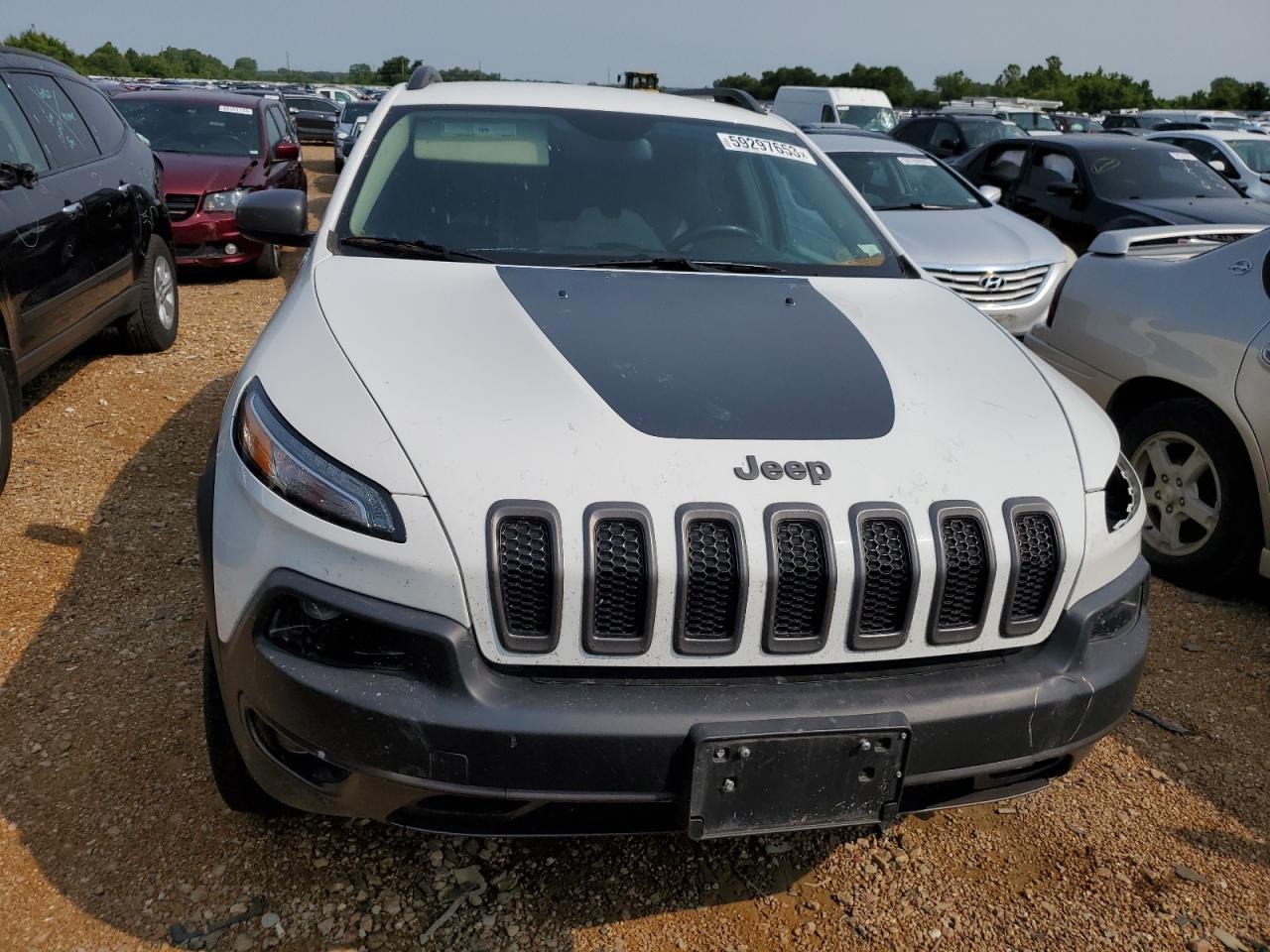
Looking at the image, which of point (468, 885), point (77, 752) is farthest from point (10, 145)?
point (468, 885)

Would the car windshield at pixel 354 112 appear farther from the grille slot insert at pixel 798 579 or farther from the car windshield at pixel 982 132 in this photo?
the grille slot insert at pixel 798 579

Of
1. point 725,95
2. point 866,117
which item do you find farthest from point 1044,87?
point 725,95

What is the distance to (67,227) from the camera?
16.0ft

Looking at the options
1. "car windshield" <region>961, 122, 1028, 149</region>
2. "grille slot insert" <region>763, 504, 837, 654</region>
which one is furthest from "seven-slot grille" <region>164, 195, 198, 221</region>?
"car windshield" <region>961, 122, 1028, 149</region>

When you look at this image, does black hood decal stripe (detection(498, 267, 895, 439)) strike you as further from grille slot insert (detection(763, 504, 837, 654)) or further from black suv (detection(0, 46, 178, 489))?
black suv (detection(0, 46, 178, 489))

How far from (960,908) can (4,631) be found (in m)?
2.91

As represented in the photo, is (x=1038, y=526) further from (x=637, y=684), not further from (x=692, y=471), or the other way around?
(x=637, y=684)

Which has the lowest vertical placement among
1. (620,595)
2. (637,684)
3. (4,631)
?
(4,631)

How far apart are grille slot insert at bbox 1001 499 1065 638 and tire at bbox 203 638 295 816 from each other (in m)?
1.60

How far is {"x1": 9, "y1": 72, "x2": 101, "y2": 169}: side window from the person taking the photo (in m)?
Result: 4.95

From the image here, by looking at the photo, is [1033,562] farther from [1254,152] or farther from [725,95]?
[1254,152]

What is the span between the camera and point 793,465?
201cm

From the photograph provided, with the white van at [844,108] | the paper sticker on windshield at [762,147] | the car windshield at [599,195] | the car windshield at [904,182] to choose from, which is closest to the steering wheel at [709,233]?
the car windshield at [599,195]

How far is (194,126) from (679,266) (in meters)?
8.13
